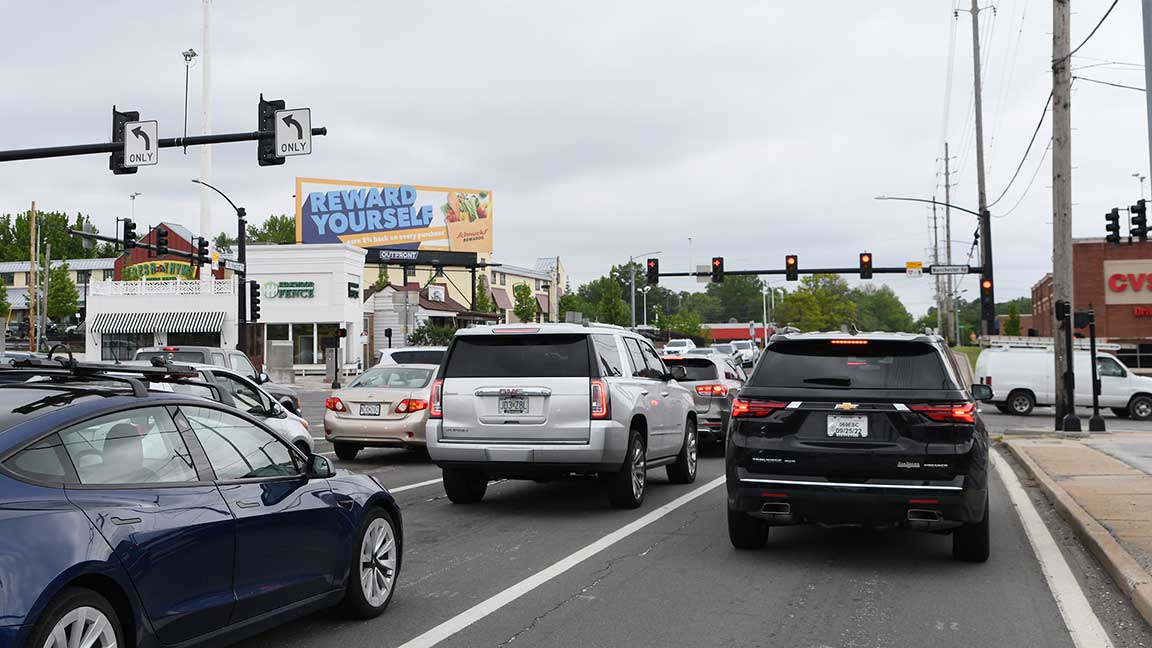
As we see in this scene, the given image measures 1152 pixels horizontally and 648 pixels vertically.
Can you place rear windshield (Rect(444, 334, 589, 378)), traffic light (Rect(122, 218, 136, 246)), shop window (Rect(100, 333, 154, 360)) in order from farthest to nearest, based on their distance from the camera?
shop window (Rect(100, 333, 154, 360))
traffic light (Rect(122, 218, 136, 246))
rear windshield (Rect(444, 334, 589, 378))

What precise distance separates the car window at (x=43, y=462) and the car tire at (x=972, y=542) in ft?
20.7

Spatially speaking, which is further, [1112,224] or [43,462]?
[1112,224]

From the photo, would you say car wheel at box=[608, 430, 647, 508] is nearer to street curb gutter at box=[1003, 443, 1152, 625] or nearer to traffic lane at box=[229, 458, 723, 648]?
traffic lane at box=[229, 458, 723, 648]

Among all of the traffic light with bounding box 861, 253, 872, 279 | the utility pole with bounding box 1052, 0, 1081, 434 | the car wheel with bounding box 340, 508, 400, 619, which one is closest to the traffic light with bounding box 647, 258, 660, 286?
the traffic light with bounding box 861, 253, 872, 279

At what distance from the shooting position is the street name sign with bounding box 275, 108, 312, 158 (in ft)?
67.3

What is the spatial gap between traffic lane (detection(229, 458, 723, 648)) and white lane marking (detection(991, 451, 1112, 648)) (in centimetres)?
369

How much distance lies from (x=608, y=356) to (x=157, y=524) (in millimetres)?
A: 6781

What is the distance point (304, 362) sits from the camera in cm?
5656

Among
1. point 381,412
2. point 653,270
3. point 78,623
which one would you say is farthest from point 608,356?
point 653,270

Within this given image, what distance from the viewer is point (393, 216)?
78312 millimetres

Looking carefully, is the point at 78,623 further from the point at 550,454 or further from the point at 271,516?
the point at 550,454

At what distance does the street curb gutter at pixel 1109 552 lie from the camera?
6695 millimetres

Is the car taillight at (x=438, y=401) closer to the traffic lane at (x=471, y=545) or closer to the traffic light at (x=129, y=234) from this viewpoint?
the traffic lane at (x=471, y=545)

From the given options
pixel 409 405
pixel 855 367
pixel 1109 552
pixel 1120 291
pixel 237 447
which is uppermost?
pixel 1120 291
